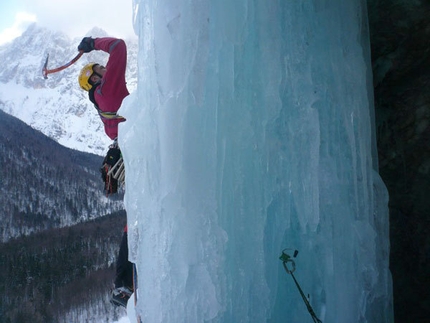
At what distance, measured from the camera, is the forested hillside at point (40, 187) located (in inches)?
1924

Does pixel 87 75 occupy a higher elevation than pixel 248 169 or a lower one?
higher

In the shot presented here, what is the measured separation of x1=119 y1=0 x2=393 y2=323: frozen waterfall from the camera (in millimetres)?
2078

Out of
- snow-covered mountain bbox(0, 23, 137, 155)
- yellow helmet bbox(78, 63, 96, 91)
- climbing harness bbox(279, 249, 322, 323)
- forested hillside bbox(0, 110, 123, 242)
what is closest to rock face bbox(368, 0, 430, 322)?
climbing harness bbox(279, 249, 322, 323)

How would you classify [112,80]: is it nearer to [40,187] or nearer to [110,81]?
[110,81]

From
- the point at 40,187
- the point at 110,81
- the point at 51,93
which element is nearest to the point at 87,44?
the point at 110,81

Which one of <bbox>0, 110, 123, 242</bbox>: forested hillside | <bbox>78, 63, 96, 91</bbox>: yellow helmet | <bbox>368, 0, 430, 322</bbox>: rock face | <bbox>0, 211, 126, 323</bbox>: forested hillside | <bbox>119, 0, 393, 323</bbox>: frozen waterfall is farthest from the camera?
<bbox>0, 110, 123, 242</bbox>: forested hillside

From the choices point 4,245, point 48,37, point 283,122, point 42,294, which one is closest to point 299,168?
point 283,122

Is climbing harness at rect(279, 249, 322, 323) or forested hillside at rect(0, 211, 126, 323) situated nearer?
climbing harness at rect(279, 249, 322, 323)

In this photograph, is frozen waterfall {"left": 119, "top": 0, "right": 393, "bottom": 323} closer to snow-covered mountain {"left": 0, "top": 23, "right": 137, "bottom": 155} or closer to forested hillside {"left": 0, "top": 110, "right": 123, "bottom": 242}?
forested hillside {"left": 0, "top": 110, "right": 123, "bottom": 242}

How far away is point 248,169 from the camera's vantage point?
2223 millimetres

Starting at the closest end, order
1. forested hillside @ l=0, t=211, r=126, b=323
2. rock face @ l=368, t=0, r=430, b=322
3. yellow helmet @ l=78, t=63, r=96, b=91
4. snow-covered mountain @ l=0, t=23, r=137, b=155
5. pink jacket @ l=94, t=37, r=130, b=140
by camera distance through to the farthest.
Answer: rock face @ l=368, t=0, r=430, b=322
pink jacket @ l=94, t=37, r=130, b=140
yellow helmet @ l=78, t=63, r=96, b=91
forested hillside @ l=0, t=211, r=126, b=323
snow-covered mountain @ l=0, t=23, r=137, b=155

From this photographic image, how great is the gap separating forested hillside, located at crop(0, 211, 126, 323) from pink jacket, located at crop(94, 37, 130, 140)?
31.5 m

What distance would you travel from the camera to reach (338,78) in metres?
2.57

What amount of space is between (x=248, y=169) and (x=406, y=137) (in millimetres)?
1374
